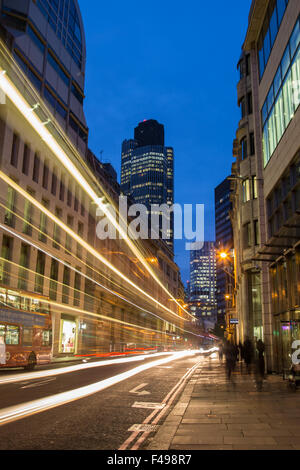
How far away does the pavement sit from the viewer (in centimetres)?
699

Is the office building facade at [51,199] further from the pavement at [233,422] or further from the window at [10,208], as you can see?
the pavement at [233,422]

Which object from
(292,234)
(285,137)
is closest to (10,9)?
(285,137)

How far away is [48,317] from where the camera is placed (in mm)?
27344

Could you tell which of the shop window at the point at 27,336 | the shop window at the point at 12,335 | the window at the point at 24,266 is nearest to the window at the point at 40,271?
the window at the point at 24,266

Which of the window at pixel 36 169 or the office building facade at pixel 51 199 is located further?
the window at pixel 36 169

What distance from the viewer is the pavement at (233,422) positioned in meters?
6.99

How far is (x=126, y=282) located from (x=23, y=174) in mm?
28654

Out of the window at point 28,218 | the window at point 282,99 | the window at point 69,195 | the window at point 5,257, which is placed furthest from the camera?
the window at point 69,195

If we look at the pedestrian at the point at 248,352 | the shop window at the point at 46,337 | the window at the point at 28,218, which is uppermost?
the window at the point at 28,218

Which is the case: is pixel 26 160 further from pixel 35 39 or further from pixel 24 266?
pixel 35 39

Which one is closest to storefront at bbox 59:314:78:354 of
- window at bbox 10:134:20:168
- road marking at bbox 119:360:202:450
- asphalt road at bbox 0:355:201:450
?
window at bbox 10:134:20:168

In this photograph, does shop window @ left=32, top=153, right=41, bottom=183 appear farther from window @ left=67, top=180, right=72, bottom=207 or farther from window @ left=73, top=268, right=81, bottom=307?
window @ left=73, top=268, right=81, bottom=307

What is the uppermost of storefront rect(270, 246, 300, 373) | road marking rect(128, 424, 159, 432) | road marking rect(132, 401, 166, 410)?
storefront rect(270, 246, 300, 373)

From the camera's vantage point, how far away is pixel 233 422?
29.4 feet
